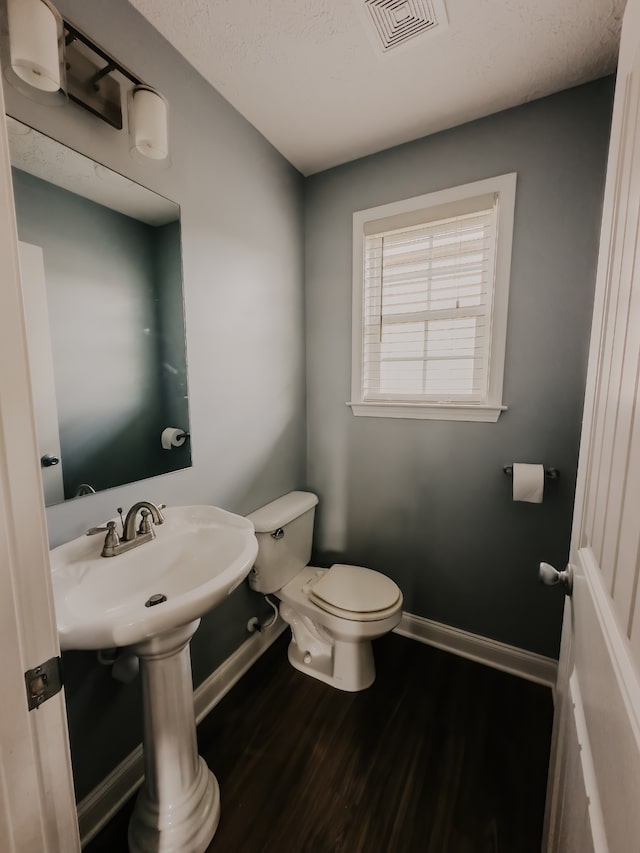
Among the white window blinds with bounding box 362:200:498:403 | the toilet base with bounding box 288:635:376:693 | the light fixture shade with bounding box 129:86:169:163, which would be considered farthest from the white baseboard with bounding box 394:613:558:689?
the light fixture shade with bounding box 129:86:169:163

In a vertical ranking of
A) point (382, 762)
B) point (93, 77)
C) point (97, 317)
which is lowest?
point (382, 762)

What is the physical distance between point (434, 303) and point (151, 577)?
163cm

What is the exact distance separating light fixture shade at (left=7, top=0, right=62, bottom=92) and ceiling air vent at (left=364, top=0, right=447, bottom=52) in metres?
0.86

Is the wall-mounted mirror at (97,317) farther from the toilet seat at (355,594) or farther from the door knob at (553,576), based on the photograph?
the door knob at (553,576)

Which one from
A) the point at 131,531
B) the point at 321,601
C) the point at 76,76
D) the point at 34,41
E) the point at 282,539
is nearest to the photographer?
the point at 34,41

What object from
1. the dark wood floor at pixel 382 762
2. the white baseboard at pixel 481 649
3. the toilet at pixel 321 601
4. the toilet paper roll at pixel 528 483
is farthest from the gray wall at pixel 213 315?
the toilet paper roll at pixel 528 483

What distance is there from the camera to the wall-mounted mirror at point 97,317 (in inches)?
36.0

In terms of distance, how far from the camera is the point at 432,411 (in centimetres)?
168

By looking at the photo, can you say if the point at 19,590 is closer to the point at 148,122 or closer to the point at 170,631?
the point at 170,631

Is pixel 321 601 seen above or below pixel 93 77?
below

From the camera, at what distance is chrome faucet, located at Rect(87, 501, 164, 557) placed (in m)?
0.97

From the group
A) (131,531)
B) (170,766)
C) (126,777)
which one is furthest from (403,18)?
(126,777)

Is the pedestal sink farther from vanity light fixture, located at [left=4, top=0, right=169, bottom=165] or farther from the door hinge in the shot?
vanity light fixture, located at [left=4, top=0, right=169, bottom=165]

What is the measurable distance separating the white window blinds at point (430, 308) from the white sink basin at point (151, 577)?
3.50ft
